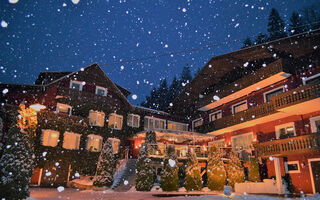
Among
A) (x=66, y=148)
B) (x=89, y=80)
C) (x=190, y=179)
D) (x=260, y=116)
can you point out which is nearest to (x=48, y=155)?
(x=66, y=148)

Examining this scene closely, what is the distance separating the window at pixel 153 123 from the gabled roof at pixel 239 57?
304 cm

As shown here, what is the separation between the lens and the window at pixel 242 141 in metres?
22.3

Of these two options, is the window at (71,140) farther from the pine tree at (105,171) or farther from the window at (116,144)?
the pine tree at (105,171)

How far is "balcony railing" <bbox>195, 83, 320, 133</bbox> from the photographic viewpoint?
15414 millimetres

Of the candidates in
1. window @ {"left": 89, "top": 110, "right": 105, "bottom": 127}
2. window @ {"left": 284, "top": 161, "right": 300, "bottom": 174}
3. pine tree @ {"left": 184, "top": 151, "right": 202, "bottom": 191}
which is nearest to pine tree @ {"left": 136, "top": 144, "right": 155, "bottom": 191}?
pine tree @ {"left": 184, "top": 151, "right": 202, "bottom": 191}

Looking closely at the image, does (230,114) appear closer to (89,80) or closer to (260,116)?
(260,116)

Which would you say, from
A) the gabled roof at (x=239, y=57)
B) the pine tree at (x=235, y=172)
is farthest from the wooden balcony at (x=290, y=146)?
the gabled roof at (x=239, y=57)

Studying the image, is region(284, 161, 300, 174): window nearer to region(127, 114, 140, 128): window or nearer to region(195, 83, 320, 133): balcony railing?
region(195, 83, 320, 133): balcony railing

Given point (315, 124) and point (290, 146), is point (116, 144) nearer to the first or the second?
point (290, 146)

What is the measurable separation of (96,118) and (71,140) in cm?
360

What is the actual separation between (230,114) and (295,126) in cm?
770

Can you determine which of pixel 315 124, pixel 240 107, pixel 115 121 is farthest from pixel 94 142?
pixel 315 124

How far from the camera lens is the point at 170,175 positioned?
18391 millimetres

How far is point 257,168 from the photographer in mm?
18156
